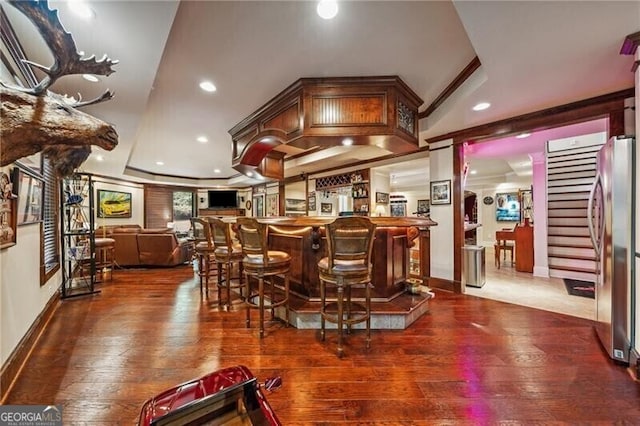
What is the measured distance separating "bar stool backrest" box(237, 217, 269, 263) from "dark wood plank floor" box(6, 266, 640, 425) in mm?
830

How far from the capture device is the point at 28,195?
2.37 meters

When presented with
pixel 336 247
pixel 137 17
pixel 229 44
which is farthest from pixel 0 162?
pixel 336 247

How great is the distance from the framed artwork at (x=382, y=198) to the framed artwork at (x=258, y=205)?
15.5 ft

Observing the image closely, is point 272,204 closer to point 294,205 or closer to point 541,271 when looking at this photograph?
point 294,205

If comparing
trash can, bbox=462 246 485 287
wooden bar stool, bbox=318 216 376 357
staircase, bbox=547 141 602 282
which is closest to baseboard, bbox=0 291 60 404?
wooden bar stool, bbox=318 216 376 357

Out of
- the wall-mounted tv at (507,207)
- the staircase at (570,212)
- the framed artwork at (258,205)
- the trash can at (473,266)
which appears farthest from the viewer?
the framed artwork at (258,205)

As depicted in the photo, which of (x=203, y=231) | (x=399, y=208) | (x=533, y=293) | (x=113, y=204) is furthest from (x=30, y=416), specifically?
(x=399, y=208)

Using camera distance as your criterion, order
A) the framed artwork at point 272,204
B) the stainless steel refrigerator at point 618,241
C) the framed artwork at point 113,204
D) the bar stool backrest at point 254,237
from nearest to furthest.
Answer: the stainless steel refrigerator at point 618,241, the bar stool backrest at point 254,237, the framed artwork at point 113,204, the framed artwork at point 272,204

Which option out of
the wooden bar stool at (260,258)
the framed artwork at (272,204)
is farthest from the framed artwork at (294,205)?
the wooden bar stool at (260,258)

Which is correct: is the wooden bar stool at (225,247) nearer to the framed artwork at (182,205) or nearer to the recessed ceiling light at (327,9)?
the recessed ceiling light at (327,9)

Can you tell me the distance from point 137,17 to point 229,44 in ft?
2.13

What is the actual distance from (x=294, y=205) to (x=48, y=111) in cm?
700

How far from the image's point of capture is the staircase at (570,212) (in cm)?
447

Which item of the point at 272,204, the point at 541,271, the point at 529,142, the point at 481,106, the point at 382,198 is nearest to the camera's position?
the point at 481,106
